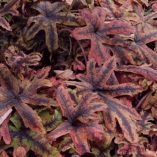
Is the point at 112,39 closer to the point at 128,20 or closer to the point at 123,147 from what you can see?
the point at 128,20

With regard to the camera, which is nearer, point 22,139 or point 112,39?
point 22,139

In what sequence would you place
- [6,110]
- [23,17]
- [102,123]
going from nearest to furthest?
[6,110], [102,123], [23,17]

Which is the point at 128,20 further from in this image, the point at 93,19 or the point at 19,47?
the point at 19,47

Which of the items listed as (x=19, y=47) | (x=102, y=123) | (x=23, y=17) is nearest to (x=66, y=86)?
(x=102, y=123)

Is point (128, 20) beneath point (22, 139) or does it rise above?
above

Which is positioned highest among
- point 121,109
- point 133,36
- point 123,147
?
point 133,36

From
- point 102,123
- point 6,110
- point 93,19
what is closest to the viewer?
point 6,110

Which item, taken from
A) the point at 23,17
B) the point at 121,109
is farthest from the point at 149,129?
the point at 23,17
